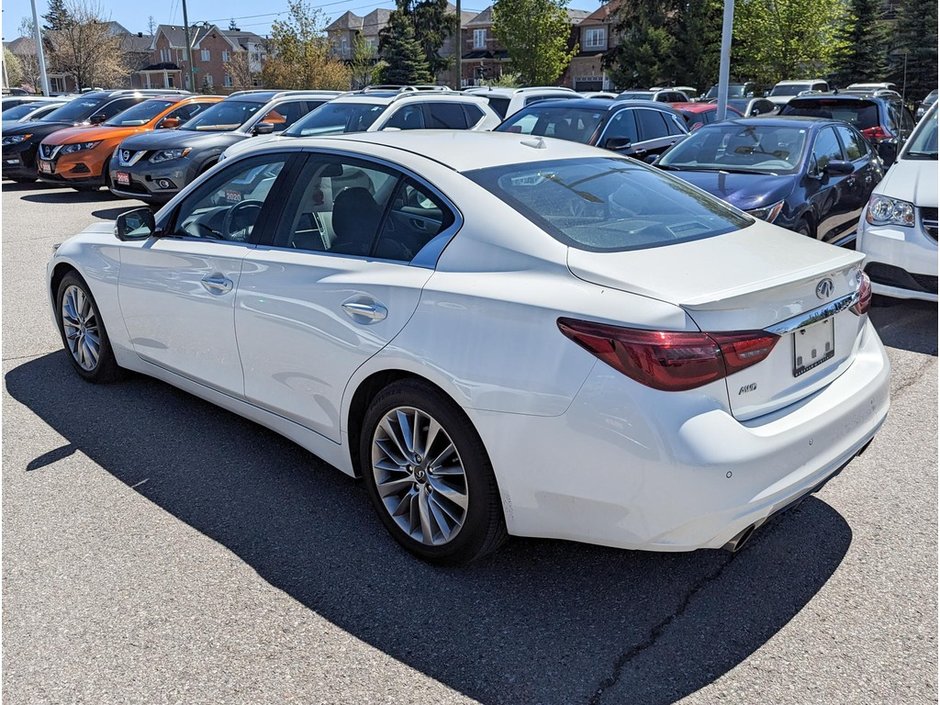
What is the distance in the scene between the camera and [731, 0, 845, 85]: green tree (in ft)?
100

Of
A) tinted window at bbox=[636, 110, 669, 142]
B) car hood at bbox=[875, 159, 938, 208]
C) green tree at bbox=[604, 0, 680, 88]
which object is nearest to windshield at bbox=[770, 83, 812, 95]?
tinted window at bbox=[636, 110, 669, 142]

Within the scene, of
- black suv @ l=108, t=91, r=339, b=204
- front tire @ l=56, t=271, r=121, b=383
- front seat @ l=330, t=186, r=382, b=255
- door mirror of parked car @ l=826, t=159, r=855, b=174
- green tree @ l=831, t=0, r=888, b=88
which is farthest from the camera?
green tree @ l=831, t=0, r=888, b=88

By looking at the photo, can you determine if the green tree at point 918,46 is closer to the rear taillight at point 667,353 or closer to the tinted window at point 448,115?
the tinted window at point 448,115

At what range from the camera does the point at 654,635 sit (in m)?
2.93

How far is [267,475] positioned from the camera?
414 cm

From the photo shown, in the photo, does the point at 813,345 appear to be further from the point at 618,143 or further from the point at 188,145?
the point at 188,145

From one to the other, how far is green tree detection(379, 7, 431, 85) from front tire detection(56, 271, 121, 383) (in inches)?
2260

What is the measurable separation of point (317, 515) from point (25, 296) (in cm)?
542

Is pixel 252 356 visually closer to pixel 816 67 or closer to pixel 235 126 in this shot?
pixel 235 126

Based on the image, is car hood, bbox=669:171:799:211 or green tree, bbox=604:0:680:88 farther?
green tree, bbox=604:0:680:88

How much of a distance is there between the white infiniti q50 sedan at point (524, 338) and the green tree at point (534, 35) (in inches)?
1794

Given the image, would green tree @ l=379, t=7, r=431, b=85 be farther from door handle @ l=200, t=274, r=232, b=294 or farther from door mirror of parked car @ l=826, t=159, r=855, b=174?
door handle @ l=200, t=274, r=232, b=294

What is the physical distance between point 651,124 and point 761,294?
9639mm

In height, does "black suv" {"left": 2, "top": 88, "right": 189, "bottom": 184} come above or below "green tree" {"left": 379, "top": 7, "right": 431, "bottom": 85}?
below
